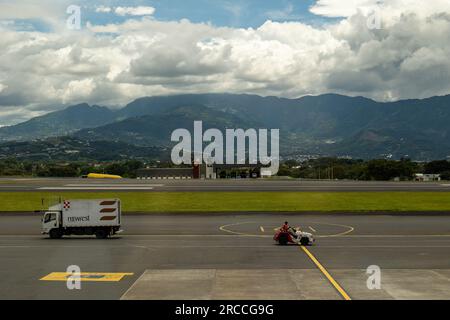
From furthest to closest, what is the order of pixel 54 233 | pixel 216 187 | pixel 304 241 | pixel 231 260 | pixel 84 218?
pixel 216 187 < pixel 54 233 < pixel 84 218 < pixel 304 241 < pixel 231 260

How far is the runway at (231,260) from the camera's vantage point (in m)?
24.0

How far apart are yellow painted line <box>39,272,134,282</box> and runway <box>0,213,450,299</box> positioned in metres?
0.41

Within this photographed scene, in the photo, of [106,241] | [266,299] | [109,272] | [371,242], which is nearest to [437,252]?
[371,242]

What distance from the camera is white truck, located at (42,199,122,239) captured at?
4203 cm

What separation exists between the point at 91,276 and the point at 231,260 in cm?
836

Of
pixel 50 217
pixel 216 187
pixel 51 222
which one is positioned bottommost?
pixel 216 187

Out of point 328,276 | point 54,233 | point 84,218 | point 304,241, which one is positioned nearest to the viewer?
point 328,276

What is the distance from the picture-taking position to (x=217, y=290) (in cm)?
2398

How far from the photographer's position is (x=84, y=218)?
139 ft

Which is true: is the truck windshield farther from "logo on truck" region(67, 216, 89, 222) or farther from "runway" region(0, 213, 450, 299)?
"runway" region(0, 213, 450, 299)

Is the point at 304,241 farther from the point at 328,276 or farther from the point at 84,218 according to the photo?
the point at 84,218

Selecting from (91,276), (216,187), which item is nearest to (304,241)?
(91,276)

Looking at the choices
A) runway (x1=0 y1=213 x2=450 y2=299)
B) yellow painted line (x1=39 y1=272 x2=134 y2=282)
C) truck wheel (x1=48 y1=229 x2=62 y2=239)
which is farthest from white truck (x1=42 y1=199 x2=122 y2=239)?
yellow painted line (x1=39 y1=272 x2=134 y2=282)
